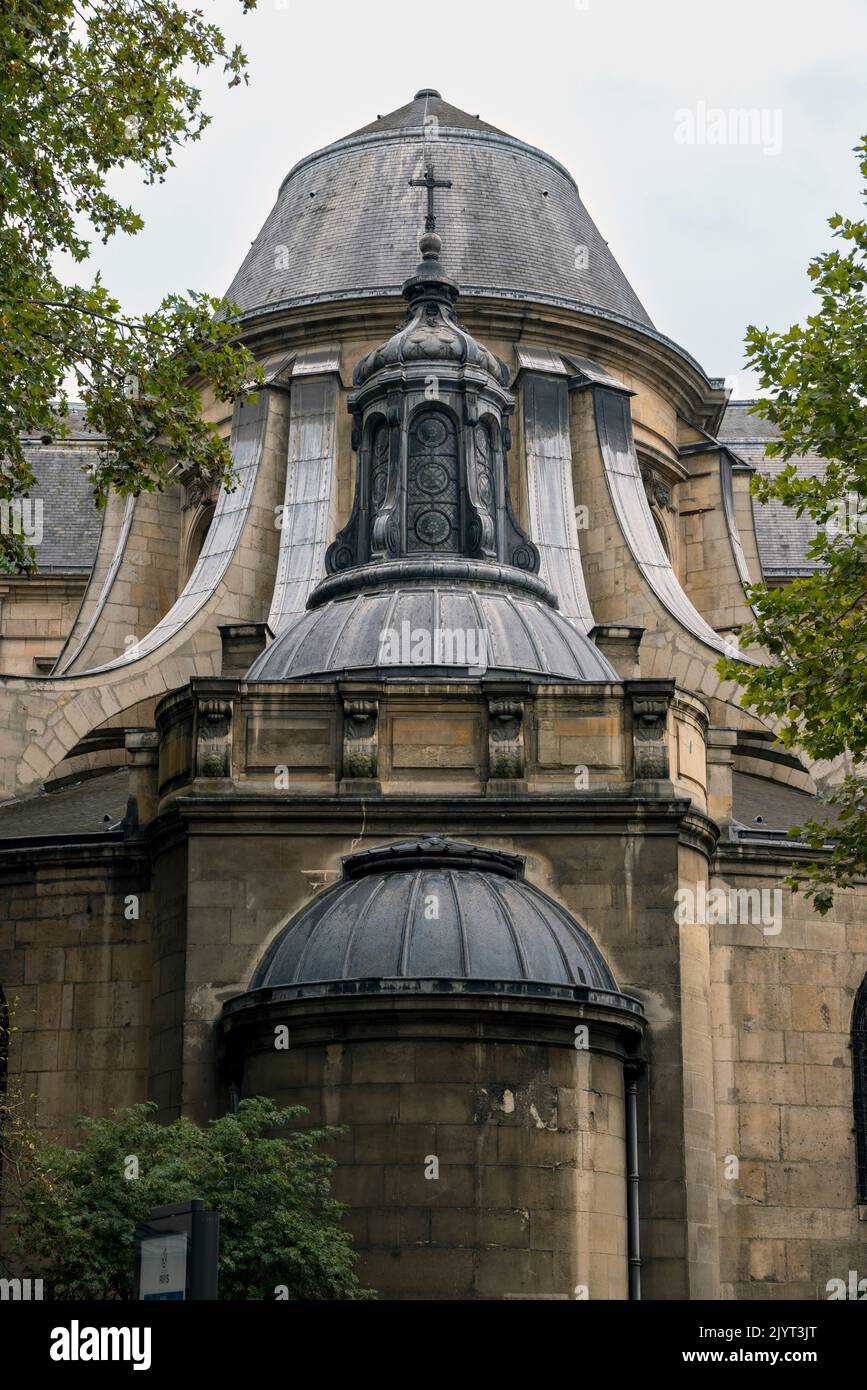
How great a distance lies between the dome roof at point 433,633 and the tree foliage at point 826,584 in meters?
6.92

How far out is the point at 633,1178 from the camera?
89.2 ft

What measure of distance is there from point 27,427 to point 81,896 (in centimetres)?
931

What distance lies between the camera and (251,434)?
4228 cm

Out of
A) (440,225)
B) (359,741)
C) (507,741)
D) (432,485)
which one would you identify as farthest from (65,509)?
(507,741)

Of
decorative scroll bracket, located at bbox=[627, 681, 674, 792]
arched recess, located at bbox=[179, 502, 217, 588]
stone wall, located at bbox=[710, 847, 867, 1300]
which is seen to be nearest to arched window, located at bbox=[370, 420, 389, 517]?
decorative scroll bracket, located at bbox=[627, 681, 674, 792]

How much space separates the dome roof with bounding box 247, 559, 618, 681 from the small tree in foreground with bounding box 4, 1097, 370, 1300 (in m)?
7.57

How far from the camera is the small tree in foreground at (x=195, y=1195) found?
76.3 feet

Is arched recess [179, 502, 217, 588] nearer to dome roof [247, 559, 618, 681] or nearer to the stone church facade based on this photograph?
the stone church facade

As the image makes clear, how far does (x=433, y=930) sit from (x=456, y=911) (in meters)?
0.43

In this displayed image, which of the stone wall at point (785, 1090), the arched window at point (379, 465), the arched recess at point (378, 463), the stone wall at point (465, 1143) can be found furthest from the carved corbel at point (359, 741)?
the arched window at point (379, 465)

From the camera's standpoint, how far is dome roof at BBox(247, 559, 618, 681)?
30.9 m
